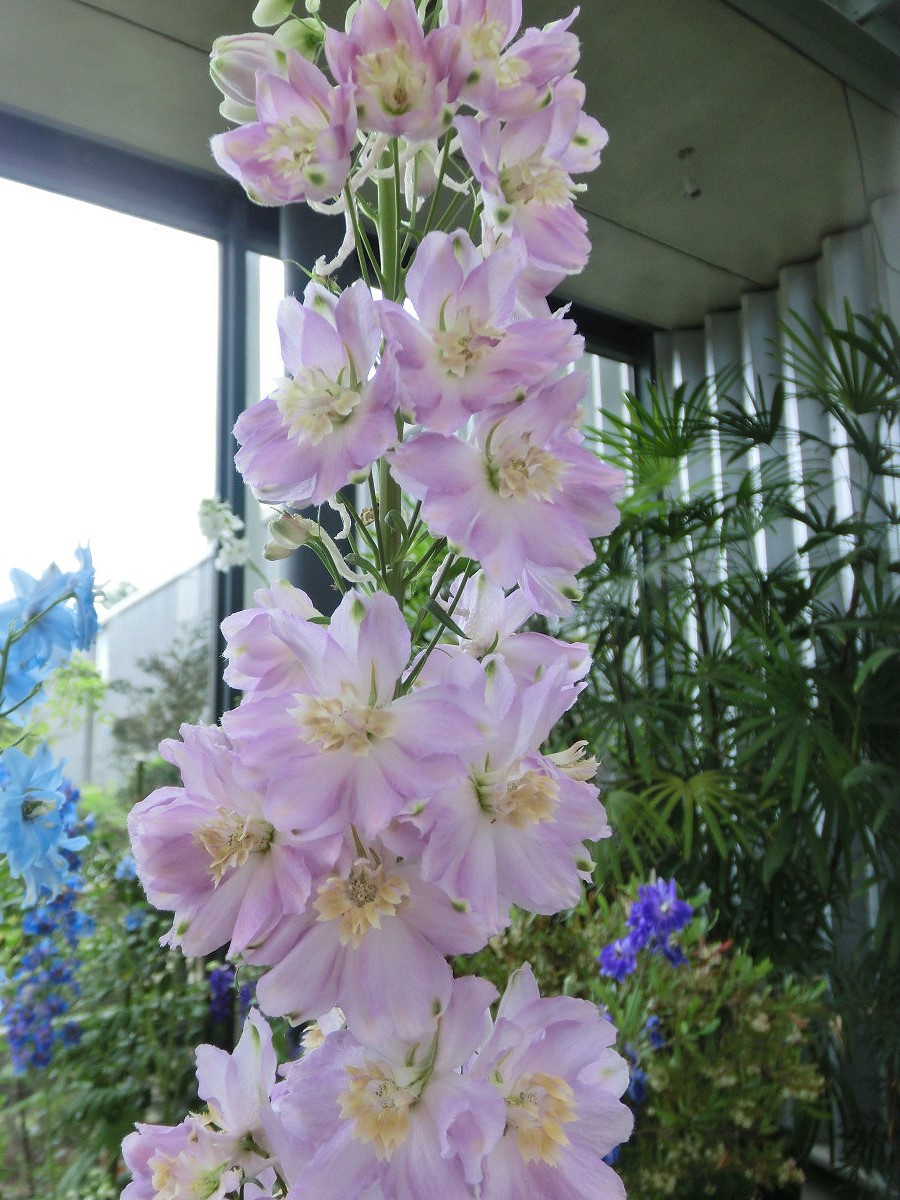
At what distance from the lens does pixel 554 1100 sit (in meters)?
0.42

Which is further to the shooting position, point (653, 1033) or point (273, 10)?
point (653, 1033)

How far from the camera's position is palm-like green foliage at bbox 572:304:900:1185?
233 cm

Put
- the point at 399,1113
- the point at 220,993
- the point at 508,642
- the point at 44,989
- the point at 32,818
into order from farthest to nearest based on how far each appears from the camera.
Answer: the point at 220,993 → the point at 44,989 → the point at 32,818 → the point at 508,642 → the point at 399,1113

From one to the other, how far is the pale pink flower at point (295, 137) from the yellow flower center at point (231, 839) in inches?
11.8

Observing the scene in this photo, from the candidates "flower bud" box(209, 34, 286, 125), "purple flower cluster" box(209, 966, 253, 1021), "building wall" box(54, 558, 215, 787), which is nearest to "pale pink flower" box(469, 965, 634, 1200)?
"flower bud" box(209, 34, 286, 125)

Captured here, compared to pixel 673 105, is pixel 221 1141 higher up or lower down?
lower down

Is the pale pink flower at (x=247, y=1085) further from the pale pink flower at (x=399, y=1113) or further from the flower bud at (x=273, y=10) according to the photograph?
the flower bud at (x=273, y=10)

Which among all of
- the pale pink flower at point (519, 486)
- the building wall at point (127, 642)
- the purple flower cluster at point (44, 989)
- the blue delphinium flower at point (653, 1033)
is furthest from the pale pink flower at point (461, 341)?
the building wall at point (127, 642)

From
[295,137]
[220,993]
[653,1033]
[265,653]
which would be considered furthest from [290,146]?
[220,993]

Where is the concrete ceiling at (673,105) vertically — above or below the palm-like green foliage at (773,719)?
above

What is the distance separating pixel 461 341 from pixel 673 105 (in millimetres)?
2340

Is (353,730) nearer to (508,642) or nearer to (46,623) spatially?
(508,642)

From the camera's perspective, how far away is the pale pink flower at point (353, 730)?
1.28 ft

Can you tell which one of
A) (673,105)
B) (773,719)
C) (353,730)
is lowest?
(773,719)
